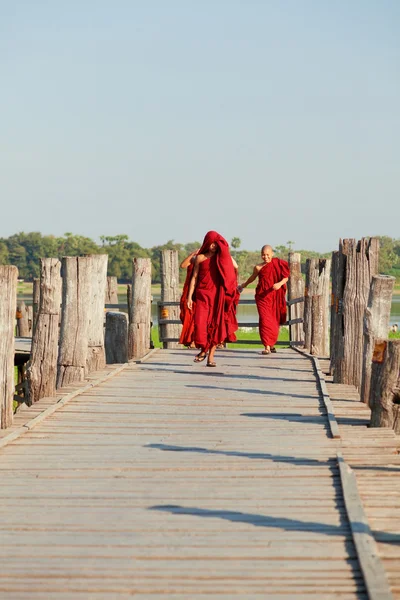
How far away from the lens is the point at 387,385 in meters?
7.33

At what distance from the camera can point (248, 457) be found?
6.42 meters

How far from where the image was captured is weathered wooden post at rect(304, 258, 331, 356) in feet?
45.8

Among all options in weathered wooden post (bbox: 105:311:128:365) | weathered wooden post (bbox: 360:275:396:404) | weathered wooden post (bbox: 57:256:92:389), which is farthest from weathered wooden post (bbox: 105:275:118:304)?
weathered wooden post (bbox: 360:275:396:404)

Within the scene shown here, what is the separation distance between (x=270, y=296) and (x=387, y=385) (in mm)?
6935

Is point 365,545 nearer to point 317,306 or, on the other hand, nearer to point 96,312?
point 96,312

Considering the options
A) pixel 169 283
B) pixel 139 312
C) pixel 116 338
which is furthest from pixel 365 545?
pixel 169 283

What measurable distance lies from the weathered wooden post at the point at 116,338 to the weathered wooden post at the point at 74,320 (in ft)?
8.40

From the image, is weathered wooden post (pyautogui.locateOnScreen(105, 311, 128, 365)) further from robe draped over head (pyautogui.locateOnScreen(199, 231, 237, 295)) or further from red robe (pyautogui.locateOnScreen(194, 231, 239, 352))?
robe draped over head (pyautogui.locateOnScreen(199, 231, 237, 295))

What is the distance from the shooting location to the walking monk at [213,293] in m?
11.9

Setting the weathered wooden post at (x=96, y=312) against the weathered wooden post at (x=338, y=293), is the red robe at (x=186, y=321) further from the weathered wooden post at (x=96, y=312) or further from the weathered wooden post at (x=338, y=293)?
the weathered wooden post at (x=338, y=293)

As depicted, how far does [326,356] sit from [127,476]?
318 inches

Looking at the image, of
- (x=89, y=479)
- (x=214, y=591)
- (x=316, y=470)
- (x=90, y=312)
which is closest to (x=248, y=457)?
(x=316, y=470)

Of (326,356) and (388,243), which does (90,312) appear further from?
(388,243)

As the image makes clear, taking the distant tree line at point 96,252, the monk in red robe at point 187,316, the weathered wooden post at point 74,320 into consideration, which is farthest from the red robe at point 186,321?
the distant tree line at point 96,252
